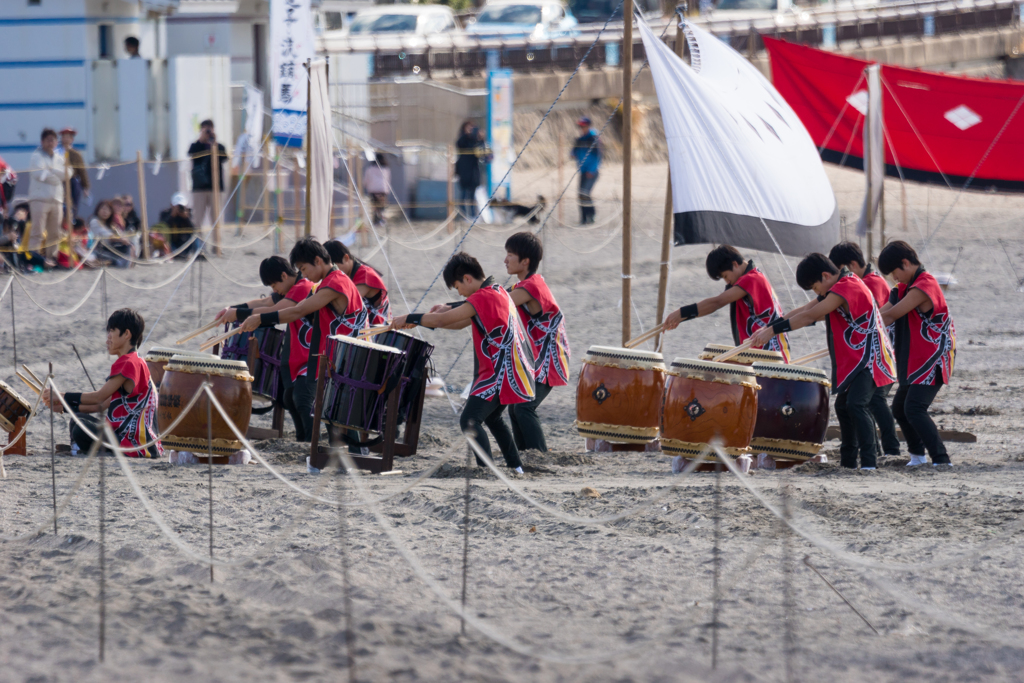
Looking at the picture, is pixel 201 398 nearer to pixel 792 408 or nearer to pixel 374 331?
pixel 374 331

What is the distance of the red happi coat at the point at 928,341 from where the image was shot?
24.3ft

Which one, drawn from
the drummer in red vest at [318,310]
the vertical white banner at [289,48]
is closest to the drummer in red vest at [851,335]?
Result: the drummer in red vest at [318,310]

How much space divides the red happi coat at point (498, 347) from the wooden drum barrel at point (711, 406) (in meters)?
0.92

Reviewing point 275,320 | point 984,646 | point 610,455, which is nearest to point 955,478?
point 610,455

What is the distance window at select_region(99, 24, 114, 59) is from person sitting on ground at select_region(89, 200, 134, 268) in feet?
13.2

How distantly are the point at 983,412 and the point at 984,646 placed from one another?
519 centimetres

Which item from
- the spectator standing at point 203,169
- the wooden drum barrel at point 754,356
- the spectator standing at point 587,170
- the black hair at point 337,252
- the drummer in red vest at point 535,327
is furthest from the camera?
the spectator standing at point 587,170

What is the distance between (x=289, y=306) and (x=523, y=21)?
19821 mm

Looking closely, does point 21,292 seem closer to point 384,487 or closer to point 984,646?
point 384,487

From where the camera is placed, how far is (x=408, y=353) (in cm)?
703

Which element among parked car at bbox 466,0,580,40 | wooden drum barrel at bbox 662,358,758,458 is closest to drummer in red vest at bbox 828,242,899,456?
wooden drum barrel at bbox 662,358,758,458

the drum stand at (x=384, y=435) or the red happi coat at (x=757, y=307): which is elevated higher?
the red happi coat at (x=757, y=307)

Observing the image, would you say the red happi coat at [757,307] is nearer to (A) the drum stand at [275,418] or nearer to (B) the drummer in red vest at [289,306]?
(B) the drummer in red vest at [289,306]

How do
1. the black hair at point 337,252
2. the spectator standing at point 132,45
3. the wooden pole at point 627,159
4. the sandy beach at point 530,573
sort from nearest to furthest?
the sandy beach at point 530,573 < the black hair at point 337,252 < the wooden pole at point 627,159 < the spectator standing at point 132,45
